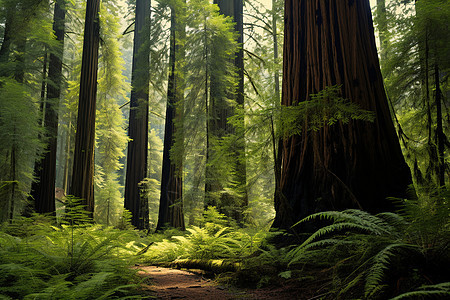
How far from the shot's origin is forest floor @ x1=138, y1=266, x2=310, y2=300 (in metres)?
2.82

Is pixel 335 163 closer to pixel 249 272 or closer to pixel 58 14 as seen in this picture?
pixel 249 272

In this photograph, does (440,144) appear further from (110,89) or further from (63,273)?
(110,89)

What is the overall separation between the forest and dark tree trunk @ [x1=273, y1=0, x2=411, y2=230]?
2 cm

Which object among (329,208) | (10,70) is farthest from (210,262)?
(10,70)

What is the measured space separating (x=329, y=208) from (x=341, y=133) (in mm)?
1030

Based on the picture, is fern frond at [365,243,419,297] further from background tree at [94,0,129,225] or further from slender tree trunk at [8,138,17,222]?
background tree at [94,0,129,225]

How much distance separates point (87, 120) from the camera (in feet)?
32.5

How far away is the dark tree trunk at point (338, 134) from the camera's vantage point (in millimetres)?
3857

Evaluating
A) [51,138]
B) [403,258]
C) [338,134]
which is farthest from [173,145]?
[403,258]

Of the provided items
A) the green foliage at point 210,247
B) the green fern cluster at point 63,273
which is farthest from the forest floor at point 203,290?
the green foliage at point 210,247

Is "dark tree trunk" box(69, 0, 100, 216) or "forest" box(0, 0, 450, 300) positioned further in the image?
"dark tree trunk" box(69, 0, 100, 216)

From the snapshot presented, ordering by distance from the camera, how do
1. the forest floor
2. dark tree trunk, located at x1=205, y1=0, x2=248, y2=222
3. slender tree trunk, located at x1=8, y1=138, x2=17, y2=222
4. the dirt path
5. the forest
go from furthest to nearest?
dark tree trunk, located at x1=205, y1=0, x2=248, y2=222 < slender tree trunk, located at x1=8, y1=138, x2=17, y2=222 < the dirt path < the forest floor < the forest

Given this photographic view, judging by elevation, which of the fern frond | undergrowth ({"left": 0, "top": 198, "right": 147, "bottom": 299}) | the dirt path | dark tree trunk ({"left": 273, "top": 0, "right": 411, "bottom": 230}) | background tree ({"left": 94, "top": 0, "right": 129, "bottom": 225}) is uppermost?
background tree ({"left": 94, "top": 0, "right": 129, "bottom": 225})

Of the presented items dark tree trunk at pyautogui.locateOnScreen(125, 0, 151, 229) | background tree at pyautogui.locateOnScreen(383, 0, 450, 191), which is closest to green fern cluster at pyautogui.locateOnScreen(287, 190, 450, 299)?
background tree at pyautogui.locateOnScreen(383, 0, 450, 191)
